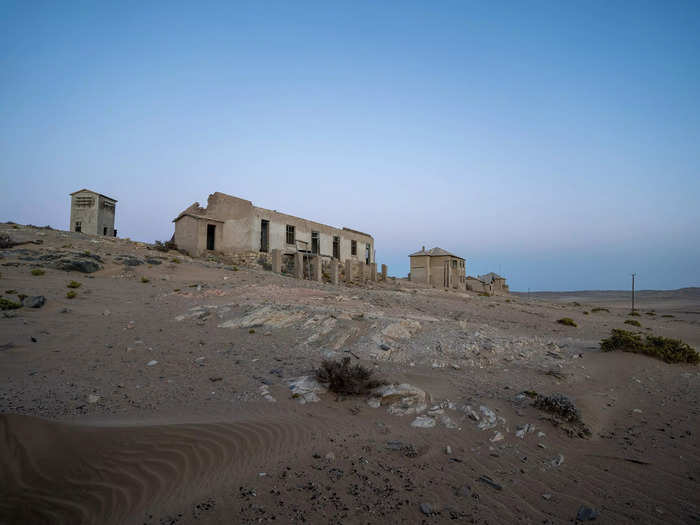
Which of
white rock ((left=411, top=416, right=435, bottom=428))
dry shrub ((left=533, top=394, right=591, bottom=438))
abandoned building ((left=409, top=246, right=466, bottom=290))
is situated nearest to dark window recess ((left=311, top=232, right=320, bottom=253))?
abandoned building ((left=409, top=246, right=466, bottom=290))

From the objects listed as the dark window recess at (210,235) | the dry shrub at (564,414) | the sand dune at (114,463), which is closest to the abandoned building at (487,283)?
the dark window recess at (210,235)

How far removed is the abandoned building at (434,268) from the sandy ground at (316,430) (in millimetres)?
31455

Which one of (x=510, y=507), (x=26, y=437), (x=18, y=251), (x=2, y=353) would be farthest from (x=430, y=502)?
(x=18, y=251)

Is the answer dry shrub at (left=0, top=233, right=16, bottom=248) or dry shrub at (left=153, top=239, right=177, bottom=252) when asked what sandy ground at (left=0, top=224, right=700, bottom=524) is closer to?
dry shrub at (left=0, top=233, right=16, bottom=248)

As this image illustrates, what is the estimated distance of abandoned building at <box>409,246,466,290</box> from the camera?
41156 mm

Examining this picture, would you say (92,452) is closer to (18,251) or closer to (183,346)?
(183,346)

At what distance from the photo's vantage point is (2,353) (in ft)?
22.2

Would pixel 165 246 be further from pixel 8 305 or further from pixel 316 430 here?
pixel 316 430

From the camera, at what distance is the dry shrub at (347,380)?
5.74 m

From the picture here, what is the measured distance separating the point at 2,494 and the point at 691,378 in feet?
34.9

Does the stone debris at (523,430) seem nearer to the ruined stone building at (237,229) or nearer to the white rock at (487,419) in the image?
the white rock at (487,419)

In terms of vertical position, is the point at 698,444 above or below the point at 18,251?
below

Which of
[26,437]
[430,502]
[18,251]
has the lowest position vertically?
[430,502]

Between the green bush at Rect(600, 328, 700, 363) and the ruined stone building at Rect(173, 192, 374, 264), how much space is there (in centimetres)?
2264
